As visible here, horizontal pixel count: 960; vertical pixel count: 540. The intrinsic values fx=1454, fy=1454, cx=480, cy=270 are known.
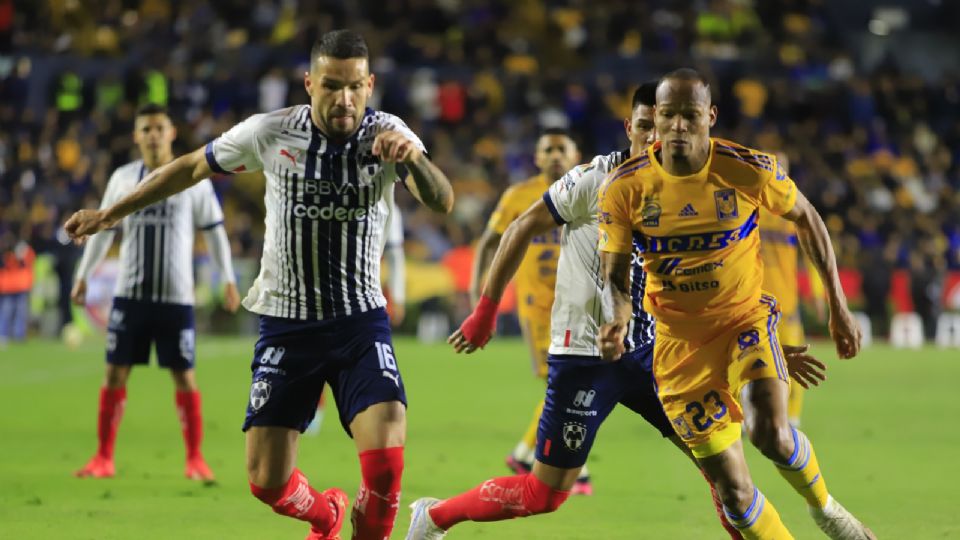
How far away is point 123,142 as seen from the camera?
27.0 meters

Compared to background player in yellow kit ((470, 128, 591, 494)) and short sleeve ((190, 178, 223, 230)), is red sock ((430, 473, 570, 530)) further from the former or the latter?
short sleeve ((190, 178, 223, 230))

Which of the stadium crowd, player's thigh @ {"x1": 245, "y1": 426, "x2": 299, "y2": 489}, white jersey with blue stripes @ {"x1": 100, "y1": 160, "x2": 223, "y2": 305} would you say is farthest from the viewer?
the stadium crowd

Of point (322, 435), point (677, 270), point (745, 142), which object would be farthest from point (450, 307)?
point (677, 270)

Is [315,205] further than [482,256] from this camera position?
No

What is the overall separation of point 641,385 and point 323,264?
158cm

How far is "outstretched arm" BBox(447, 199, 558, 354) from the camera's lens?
20.5 feet

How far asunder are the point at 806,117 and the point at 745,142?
1936 mm

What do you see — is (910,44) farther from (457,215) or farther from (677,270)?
(677,270)

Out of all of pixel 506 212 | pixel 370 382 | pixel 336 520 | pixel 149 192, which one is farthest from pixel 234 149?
pixel 506 212

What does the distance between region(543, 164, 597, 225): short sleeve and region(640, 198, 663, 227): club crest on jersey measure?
→ 69 cm

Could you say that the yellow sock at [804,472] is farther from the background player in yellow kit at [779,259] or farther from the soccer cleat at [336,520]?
the background player in yellow kit at [779,259]

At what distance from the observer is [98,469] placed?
10.1 m

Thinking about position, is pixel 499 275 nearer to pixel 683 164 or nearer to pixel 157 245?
pixel 683 164

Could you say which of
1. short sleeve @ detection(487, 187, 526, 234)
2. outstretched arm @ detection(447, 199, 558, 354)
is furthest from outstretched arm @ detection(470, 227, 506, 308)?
outstretched arm @ detection(447, 199, 558, 354)
